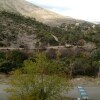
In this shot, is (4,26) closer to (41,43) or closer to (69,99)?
(41,43)

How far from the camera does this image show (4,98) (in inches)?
1174

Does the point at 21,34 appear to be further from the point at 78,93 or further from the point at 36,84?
the point at 36,84

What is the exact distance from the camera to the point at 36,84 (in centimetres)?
Result: 2392

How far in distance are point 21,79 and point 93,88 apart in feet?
42.8

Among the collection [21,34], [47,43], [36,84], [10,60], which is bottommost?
[10,60]

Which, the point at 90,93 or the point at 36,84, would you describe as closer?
the point at 36,84

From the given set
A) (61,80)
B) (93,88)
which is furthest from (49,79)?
(93,88)

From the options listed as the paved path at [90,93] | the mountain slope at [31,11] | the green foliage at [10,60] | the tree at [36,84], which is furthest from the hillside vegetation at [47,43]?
the mountain slope at [31,11]

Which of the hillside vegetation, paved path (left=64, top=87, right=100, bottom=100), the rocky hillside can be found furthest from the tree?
the rocky hillside

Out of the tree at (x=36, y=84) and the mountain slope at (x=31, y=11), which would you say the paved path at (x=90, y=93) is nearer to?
the tree at (x=36, y=84)

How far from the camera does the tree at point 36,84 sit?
77.5 feet

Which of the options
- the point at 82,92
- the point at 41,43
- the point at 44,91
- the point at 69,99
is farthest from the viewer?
the point at 41,43

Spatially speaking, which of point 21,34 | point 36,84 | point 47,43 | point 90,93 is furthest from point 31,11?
point 36,84

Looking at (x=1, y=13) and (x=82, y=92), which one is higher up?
(x=1, y=13)
